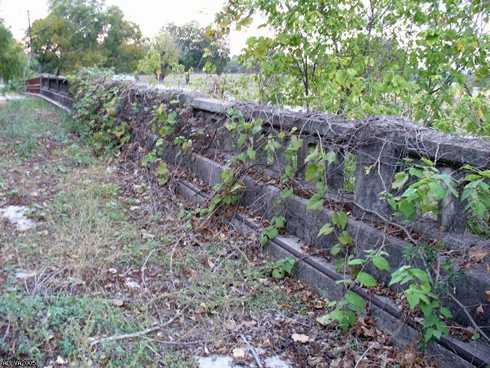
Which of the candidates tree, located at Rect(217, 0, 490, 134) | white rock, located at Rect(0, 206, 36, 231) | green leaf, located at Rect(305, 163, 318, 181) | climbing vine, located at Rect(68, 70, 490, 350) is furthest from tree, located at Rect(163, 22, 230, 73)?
green leaf, located at Rect(305, 163, 318, 181)

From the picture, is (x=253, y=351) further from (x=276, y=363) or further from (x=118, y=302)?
(x=118, y=302)

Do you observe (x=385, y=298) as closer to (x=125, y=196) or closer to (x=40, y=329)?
(x=40, y=329)

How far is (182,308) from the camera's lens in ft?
9.98

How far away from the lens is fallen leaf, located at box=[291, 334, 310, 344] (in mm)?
2754

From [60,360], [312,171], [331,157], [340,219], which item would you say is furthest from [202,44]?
[60,360]

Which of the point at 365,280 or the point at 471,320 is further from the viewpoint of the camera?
the point at 365,280

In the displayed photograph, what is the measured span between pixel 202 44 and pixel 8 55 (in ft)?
26.8

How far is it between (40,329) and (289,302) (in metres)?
1.57

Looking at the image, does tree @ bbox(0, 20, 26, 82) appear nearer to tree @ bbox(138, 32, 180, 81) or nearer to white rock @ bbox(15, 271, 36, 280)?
tree @ bbox(138, 32, 180, 81)

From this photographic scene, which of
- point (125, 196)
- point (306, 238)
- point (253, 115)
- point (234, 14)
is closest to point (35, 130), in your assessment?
point (125, 196)

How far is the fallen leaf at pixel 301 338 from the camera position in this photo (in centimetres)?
275

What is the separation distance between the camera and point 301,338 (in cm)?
278

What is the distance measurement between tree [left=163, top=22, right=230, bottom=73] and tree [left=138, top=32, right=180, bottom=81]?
17 cm

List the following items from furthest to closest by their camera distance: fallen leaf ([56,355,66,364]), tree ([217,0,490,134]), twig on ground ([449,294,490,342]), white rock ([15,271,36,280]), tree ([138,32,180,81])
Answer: tree ([138,32,180,81]) → tree ([217,0,490,134]) → white rock ([15,271,36,280]) → fallen leaf ([56,355,66,364]) → twig on ground ([449,294,490,342])
